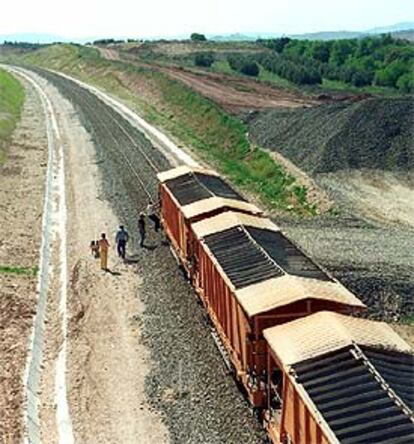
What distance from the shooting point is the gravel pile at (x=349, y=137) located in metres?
43.0

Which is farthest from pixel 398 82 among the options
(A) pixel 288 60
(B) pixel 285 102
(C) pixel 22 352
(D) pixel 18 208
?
(C) pixel 22 352

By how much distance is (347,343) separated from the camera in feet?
47.3

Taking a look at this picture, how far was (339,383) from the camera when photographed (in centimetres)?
1350

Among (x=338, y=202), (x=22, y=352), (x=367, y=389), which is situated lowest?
(x=338, y=202)

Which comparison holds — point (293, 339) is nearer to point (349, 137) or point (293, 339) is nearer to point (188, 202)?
point (188, 202)

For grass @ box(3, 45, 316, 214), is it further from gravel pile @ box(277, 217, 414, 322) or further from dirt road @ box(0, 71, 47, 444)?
dirt road @ box(0, 71, 47, 444)

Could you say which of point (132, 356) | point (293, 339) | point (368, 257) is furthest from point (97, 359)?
point (368, 257)

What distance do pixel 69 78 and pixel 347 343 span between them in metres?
94.4

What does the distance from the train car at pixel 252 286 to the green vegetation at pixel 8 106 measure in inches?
1079

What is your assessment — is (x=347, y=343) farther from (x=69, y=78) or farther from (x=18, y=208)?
(x=69, y=78)

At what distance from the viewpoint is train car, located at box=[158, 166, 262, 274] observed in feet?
84.3

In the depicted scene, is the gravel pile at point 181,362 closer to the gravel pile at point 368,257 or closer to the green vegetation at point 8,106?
the gravel pile at point 368,257

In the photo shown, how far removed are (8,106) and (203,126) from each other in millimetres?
20663

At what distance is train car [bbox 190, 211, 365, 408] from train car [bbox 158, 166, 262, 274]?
1246 mm
